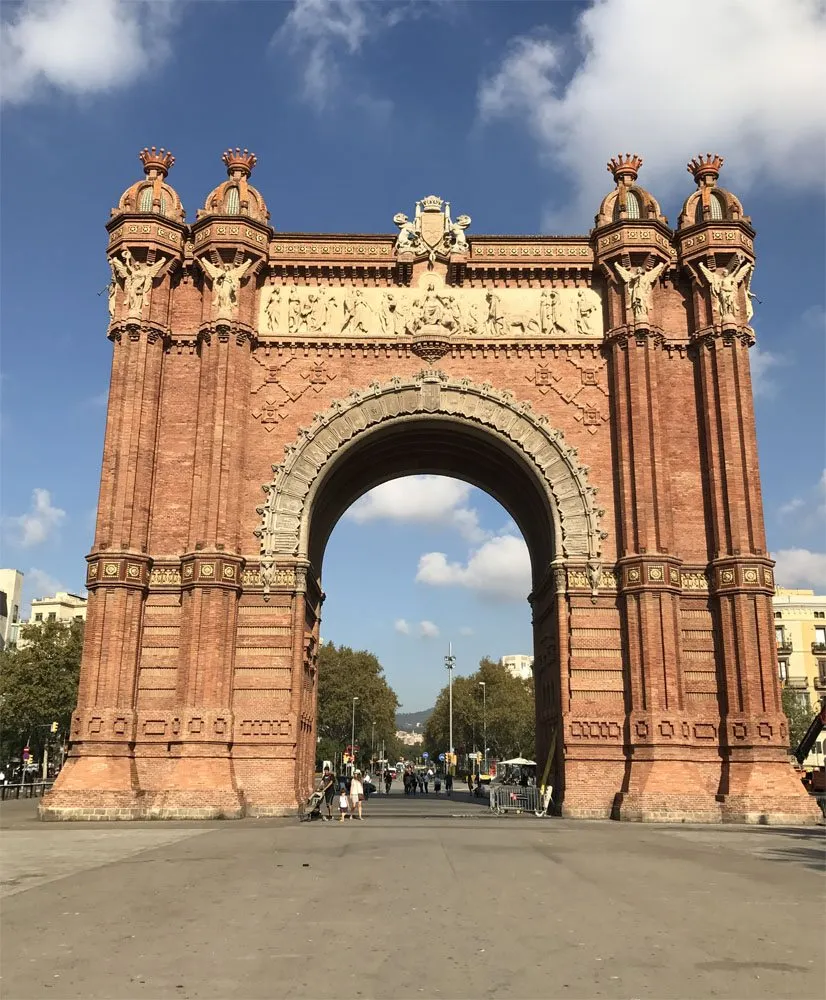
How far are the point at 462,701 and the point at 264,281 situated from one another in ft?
262

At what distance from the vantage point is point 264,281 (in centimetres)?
2955

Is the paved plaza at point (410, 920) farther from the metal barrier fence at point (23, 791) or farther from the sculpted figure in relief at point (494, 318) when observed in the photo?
the metal barrier fence at point (23, 791)

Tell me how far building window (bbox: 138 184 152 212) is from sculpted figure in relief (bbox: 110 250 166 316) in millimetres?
1698

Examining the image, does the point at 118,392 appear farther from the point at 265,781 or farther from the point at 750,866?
the point at 750,866

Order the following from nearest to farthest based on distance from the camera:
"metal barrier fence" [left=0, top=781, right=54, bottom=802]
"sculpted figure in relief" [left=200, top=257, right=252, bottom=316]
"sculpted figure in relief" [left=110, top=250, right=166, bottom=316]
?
1. "sculpted figure in relief" [left=110, top=250, right=166, bottom=316]
2. "sculpted figure in relief" [left=200, top=257, right=252, bottom=316]
3. "metal barrier fence" [left=0, top=781, right=54, bottom=802]

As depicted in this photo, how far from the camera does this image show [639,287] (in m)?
28.2

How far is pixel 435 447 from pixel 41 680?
118ft

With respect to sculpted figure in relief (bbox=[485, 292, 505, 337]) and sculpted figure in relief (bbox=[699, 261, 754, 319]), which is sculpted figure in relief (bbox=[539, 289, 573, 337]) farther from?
sculpted figure in relief (bbox=[699, 261, 754, 319])

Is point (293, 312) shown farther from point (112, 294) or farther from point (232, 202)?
point (112, 294)

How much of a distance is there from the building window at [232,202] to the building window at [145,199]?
2.43 m

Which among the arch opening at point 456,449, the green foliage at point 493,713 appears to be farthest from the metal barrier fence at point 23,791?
the green foliage at point 493,713

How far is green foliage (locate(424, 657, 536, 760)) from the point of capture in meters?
91.4

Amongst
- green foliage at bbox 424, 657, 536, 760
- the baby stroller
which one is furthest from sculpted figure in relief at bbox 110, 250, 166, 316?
green foliage at bbox 424, 657, 536, 760

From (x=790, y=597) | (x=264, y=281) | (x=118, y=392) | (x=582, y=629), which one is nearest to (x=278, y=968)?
(x=582, y=629)
